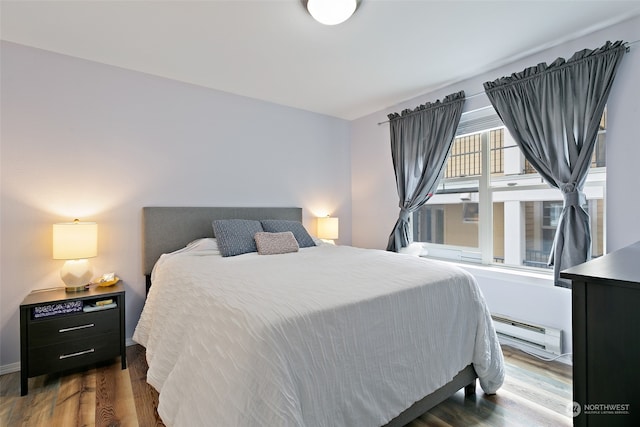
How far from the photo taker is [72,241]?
2100mm

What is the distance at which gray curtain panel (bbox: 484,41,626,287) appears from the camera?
2041 mm

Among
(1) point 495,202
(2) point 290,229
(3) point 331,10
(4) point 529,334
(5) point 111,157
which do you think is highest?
(3) point 331,10

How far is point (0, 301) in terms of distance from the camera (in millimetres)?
2156

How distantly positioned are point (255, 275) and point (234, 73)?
1.97 meters

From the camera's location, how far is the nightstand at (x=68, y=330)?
1.89m

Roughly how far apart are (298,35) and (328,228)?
7.05 ft

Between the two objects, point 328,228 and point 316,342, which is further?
point 328,228

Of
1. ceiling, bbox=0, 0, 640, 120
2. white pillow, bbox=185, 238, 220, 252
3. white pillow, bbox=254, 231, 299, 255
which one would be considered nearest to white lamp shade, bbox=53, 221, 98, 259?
white pillow, bbox=185, 238, 220, 252

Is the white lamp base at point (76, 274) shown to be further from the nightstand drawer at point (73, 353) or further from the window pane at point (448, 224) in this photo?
the window pane at point (448, 224)

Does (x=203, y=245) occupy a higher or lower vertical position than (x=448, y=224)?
lower

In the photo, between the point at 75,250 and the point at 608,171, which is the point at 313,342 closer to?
the point at 75,250

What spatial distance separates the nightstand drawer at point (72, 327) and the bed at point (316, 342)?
1.06 feet

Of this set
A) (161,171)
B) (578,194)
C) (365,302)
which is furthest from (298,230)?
(578,194)

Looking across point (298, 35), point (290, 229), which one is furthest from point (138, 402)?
point (298, 35)
